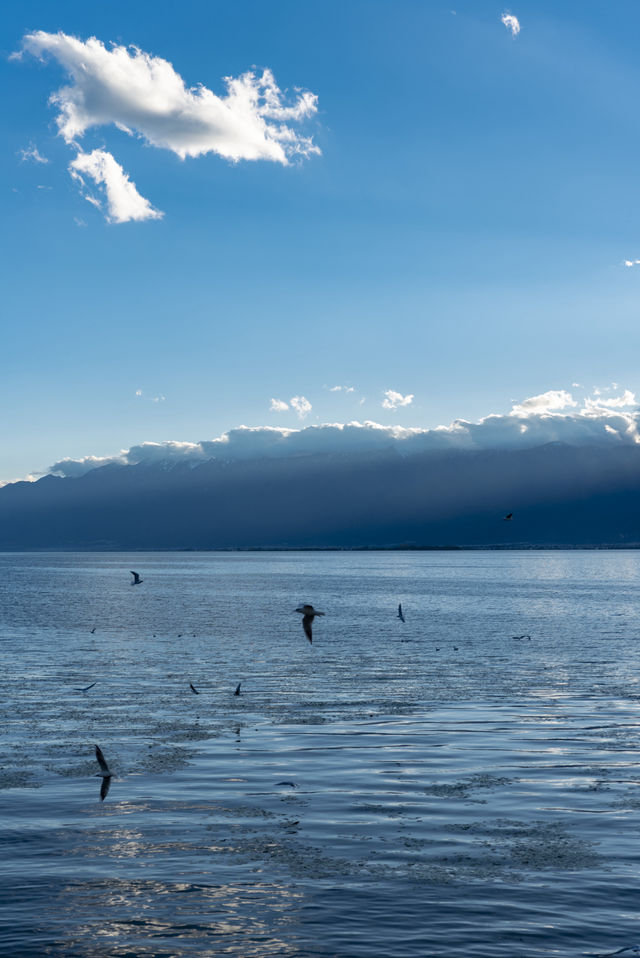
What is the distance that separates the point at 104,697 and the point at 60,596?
102 m

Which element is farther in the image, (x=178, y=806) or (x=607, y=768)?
(x=607, y=768)

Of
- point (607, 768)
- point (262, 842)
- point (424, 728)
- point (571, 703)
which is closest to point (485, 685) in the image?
point (571, 703)

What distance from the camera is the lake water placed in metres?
16.0

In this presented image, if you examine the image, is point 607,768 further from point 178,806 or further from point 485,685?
point 485,685

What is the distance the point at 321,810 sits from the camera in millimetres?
22734

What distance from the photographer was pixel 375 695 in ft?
135

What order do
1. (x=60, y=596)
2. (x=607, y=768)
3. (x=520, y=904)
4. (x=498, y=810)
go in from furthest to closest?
(x=60, y=596)
(x=607, y=768)
(x=498, y=810)
(x=520, y=904)

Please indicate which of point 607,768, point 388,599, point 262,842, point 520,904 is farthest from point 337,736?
point 388,599

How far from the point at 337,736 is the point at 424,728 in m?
3.59

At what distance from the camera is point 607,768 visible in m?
26.8

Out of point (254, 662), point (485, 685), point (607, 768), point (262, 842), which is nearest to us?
point (262, 842)

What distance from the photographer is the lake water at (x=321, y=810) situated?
16.0m

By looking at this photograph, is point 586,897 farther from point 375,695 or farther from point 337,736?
point 375,695

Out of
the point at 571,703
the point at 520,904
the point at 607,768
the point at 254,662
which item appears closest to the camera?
the point at 520,904
